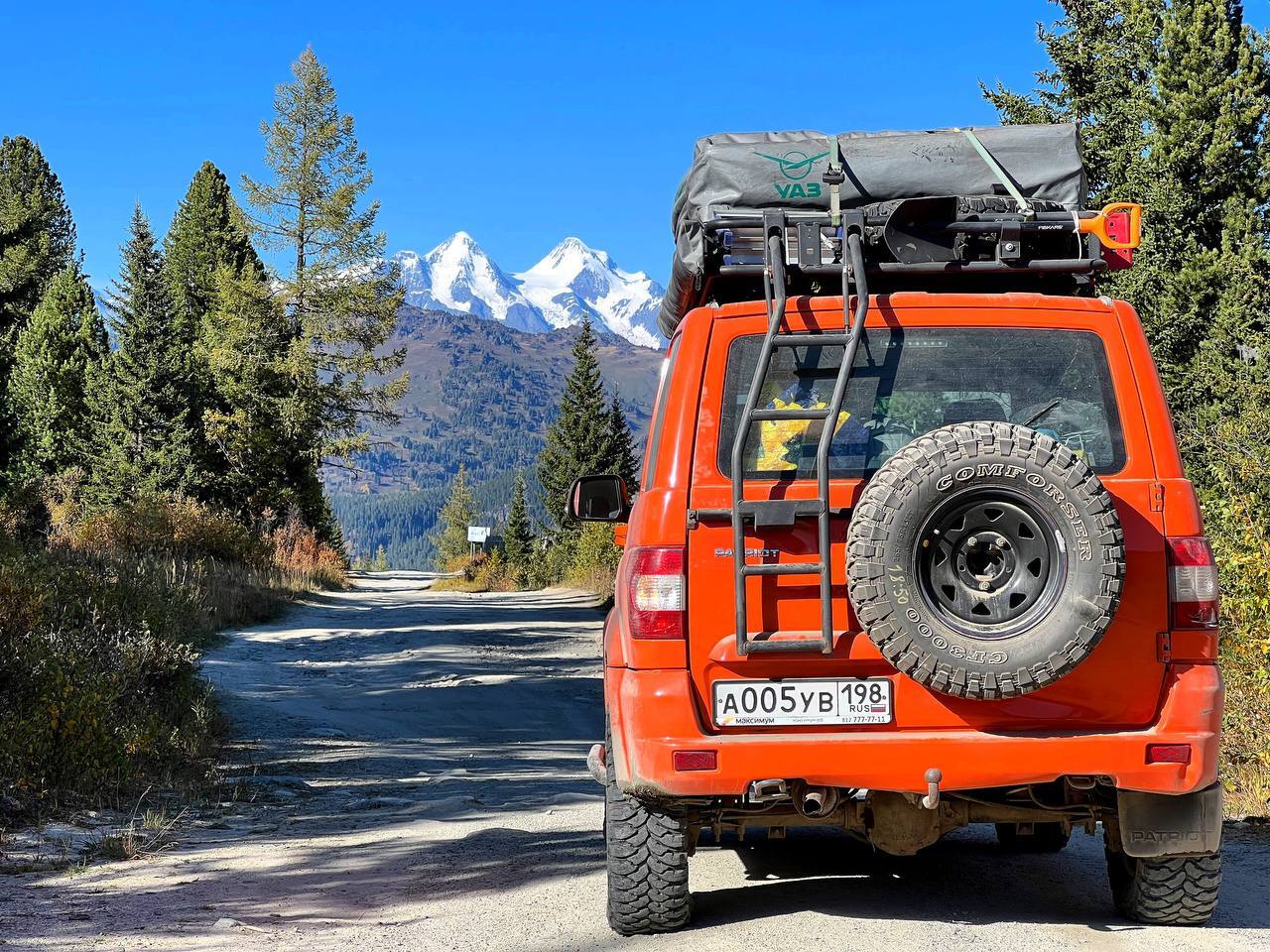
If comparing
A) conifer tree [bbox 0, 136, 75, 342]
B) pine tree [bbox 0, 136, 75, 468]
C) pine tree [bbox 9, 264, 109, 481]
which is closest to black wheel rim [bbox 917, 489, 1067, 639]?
pine tree [bbox 9, 264, 109, 481]

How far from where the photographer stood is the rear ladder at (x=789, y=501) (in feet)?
12.5

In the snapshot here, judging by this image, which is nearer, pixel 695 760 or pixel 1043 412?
pixel 695 760

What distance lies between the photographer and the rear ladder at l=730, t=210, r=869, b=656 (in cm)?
379

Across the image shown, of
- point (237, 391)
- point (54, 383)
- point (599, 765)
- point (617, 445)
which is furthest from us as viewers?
point (617, 445)

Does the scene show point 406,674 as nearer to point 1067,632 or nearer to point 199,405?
point 1067,632

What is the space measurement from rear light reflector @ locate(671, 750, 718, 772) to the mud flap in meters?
1.36

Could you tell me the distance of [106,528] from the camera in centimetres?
2178

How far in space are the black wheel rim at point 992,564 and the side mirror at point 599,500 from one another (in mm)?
1864

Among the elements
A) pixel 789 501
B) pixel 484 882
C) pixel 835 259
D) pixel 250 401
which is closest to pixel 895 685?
pixel 789 501

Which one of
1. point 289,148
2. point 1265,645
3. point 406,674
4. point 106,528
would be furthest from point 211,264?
point 1265,645

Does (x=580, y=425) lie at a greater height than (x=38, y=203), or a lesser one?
lesser

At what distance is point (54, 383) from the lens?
142 ft

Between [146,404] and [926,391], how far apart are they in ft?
114

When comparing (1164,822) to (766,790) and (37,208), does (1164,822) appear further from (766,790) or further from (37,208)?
(37,208)
